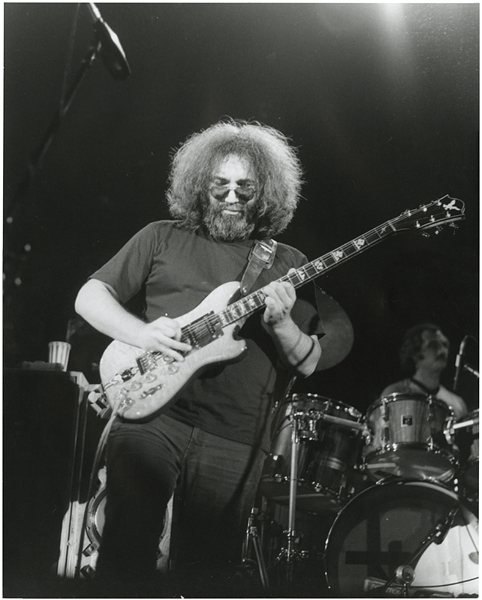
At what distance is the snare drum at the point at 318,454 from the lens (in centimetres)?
266

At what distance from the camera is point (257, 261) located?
251 cm

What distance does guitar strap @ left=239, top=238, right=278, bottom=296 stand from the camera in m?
2.43

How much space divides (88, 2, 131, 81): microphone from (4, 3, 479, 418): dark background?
61mm

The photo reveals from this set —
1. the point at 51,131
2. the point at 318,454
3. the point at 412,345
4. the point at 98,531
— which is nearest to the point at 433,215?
the point at 412,345

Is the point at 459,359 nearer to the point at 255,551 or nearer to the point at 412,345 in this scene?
the point at 412,345

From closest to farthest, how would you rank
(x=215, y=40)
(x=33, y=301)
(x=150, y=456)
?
(x=150, y=456) → (x=33, y=301) → (x=215, y=40)

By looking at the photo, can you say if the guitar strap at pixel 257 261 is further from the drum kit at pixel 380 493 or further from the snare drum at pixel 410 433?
the snare drum at pixel 410 433

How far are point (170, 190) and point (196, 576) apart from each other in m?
1.59

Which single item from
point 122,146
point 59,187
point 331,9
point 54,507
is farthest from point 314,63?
point 54,507

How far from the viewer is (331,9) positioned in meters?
2.67

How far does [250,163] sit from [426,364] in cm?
118

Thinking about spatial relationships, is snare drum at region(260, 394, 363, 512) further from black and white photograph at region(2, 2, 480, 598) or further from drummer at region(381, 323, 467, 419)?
drummer at region(381, 323, 467, 419)

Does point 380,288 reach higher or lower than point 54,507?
higher

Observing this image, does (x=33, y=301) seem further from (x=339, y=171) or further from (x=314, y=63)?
(x=314, y=63)
